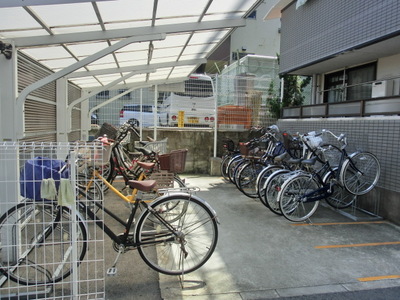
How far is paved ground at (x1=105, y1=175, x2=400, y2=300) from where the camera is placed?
106 inches

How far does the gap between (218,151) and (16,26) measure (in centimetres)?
641

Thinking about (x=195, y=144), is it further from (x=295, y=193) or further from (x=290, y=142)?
(x=295, y=193)

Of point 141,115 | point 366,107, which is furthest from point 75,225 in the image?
point 141,115

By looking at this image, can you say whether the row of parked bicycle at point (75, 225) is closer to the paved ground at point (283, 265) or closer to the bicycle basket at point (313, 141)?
the paved ground at point (283, 265)

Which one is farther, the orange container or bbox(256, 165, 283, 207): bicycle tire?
the orange container

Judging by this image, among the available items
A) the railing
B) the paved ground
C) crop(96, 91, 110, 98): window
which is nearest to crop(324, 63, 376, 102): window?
the railing

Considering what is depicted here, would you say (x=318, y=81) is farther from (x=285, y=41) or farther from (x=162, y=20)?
(x=162, y=20)

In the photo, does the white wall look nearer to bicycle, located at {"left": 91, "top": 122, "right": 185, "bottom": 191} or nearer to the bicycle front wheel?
bicycle, located at {"left": 91, "top": 122, "right": 185, "bottom": 191}

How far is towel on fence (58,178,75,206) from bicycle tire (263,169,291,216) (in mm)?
3209

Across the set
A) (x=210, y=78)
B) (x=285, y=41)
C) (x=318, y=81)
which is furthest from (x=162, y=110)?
(x=318, y=81)

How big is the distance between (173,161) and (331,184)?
8.65ft

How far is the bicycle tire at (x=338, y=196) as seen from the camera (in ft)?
15.8

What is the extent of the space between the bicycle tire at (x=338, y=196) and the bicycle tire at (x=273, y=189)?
0.75 m

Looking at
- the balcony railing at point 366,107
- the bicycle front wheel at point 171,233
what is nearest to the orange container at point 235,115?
the balcony railing at point 366,107
